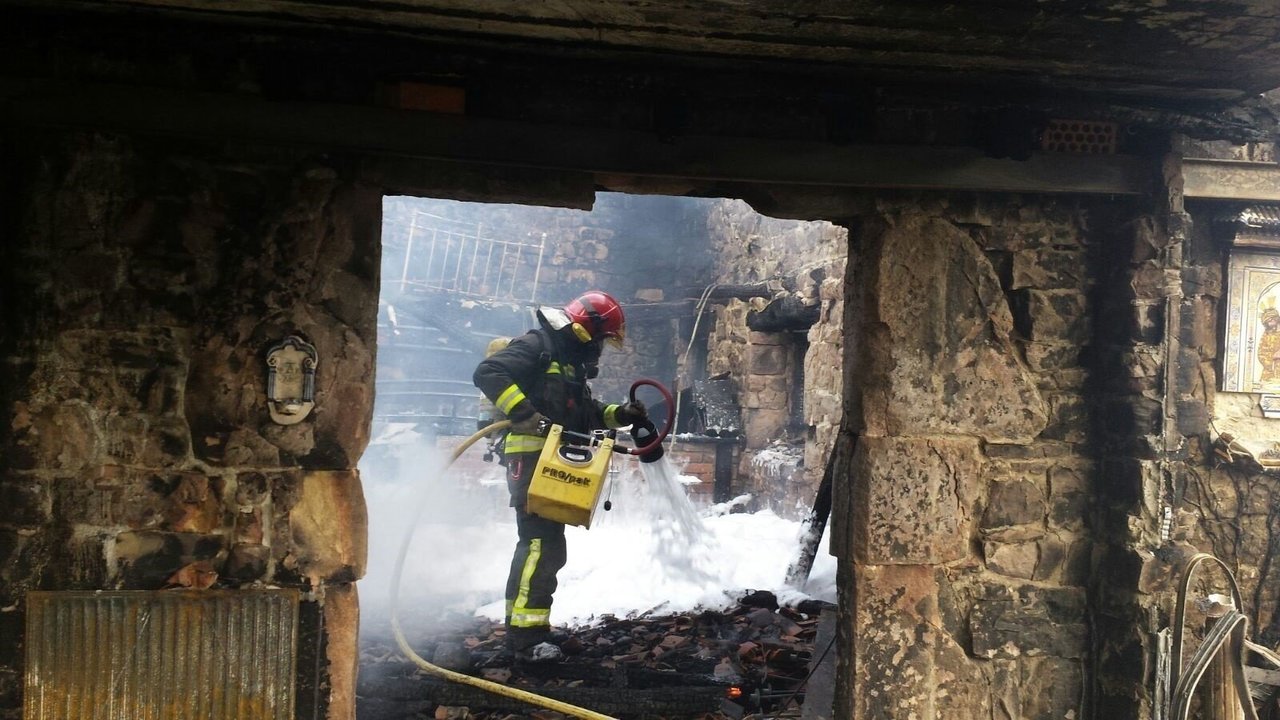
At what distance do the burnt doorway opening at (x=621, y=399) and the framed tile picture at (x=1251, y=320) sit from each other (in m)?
2.53

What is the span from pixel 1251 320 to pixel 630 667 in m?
3.47

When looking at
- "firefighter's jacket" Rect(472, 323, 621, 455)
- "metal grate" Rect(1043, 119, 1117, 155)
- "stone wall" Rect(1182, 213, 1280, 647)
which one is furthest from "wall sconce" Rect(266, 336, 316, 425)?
"stone wall" Rect(1182, 213, 1280, 647)

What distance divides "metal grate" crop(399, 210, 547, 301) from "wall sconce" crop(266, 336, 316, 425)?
38.0ft

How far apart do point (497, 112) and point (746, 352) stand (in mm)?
6270

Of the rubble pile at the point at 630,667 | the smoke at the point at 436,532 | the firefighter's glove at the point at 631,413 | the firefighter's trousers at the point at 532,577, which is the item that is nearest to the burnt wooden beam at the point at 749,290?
the smoke at the point at 436,532

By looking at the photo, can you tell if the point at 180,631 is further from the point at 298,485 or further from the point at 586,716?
the point at 586,716

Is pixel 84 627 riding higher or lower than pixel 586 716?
higher

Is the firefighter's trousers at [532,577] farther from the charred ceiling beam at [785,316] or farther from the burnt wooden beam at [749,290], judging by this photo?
the burnt wooden beam at [749,290]

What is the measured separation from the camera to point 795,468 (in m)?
7.37

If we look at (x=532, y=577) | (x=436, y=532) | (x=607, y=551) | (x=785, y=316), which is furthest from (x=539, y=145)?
(x=436, y=532)

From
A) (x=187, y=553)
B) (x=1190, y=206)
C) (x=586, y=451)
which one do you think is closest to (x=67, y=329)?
(x=187, y=553)

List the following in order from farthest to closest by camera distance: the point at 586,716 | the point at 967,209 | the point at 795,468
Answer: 1. the point at 795,468
2. the point at 586,716
3. the point at 967,209

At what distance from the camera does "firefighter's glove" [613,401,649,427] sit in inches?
188

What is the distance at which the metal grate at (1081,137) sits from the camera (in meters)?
3.08
